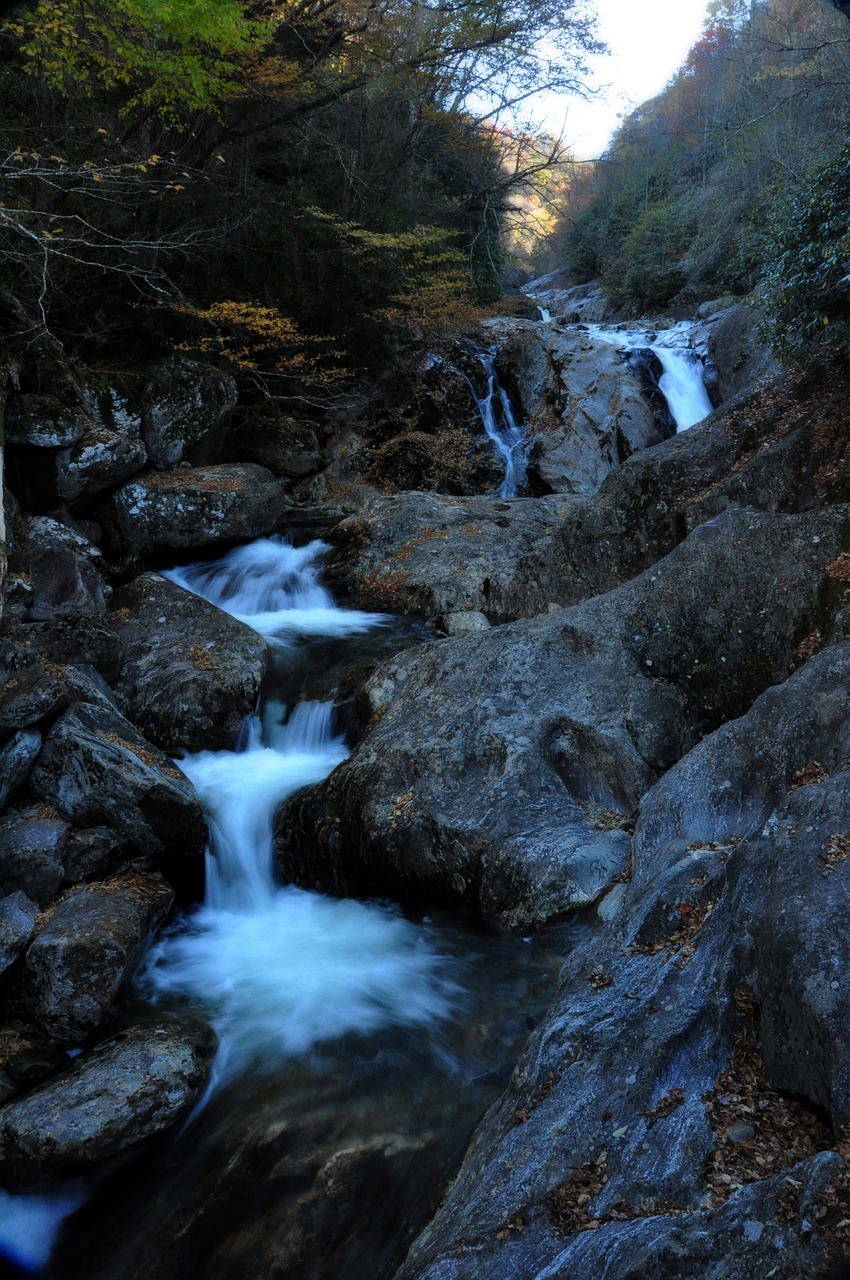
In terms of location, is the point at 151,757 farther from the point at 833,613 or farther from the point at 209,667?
the point at 833,613

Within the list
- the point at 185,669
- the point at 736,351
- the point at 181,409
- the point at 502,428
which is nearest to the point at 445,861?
the point at 185,669

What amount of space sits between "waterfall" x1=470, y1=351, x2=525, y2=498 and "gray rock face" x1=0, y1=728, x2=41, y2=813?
10.6 metres

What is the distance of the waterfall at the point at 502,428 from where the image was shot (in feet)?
50.6

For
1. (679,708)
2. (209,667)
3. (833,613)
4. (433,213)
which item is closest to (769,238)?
(833,613)

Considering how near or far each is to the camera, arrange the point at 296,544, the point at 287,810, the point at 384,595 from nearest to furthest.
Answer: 1. the point at 287,810
2. the point at 384,595
3. the point at 296,544

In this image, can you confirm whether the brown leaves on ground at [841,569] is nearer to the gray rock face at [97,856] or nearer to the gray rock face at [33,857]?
the gray rock face at [97,856]

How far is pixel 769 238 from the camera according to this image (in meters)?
8.04

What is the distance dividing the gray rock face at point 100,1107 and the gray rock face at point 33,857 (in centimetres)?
139

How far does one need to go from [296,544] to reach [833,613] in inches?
342

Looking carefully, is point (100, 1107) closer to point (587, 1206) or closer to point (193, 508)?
point (587, 1206)

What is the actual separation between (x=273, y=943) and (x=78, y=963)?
4.93 ft

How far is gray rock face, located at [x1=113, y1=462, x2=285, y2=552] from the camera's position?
1111cm

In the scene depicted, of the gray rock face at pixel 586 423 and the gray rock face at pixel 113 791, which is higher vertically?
the gray rock face at pixel 586 423

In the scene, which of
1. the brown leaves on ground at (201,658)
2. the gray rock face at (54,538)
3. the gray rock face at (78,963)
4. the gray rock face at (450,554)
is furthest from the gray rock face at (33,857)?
the gray rock face at (450,554)
